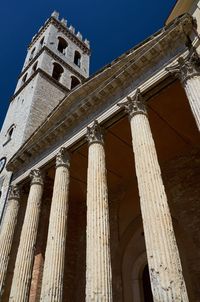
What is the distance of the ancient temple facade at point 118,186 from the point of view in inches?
268

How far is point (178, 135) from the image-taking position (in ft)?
36.3

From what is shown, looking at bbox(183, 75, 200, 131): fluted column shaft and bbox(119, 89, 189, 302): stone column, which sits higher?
bbox(183, 75, 200, 131): fluted column shaft

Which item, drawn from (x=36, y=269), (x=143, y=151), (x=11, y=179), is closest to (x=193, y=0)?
(x=143, y=151)

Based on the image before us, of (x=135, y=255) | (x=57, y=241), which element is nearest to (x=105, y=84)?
(x=57, y=241)

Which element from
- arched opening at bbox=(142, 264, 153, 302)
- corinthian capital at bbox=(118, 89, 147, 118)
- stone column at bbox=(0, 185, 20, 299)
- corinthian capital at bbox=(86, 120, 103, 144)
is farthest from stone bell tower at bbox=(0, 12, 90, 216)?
corinthian capital at bbox=(118, 89, 147, 118)

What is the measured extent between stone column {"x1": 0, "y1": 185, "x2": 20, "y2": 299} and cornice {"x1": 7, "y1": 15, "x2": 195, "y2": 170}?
1.63m

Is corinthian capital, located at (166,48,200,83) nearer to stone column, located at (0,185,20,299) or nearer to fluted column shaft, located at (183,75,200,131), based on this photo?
fluted column shaft, located at (183,75,200,131)

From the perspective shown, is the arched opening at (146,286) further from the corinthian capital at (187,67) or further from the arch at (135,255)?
the corinthian capital at (187,67)

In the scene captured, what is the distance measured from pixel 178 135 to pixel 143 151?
403 cm

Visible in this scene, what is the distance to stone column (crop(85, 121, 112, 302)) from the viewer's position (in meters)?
6.44

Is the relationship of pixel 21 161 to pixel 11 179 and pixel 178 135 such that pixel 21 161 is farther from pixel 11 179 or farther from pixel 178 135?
pixel 178 135

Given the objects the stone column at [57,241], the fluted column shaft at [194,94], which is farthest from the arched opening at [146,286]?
the fluted column shaft at [194,94]

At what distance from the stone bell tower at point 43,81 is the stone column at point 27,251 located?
7.97 feet

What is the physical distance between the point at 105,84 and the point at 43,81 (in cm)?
1021
